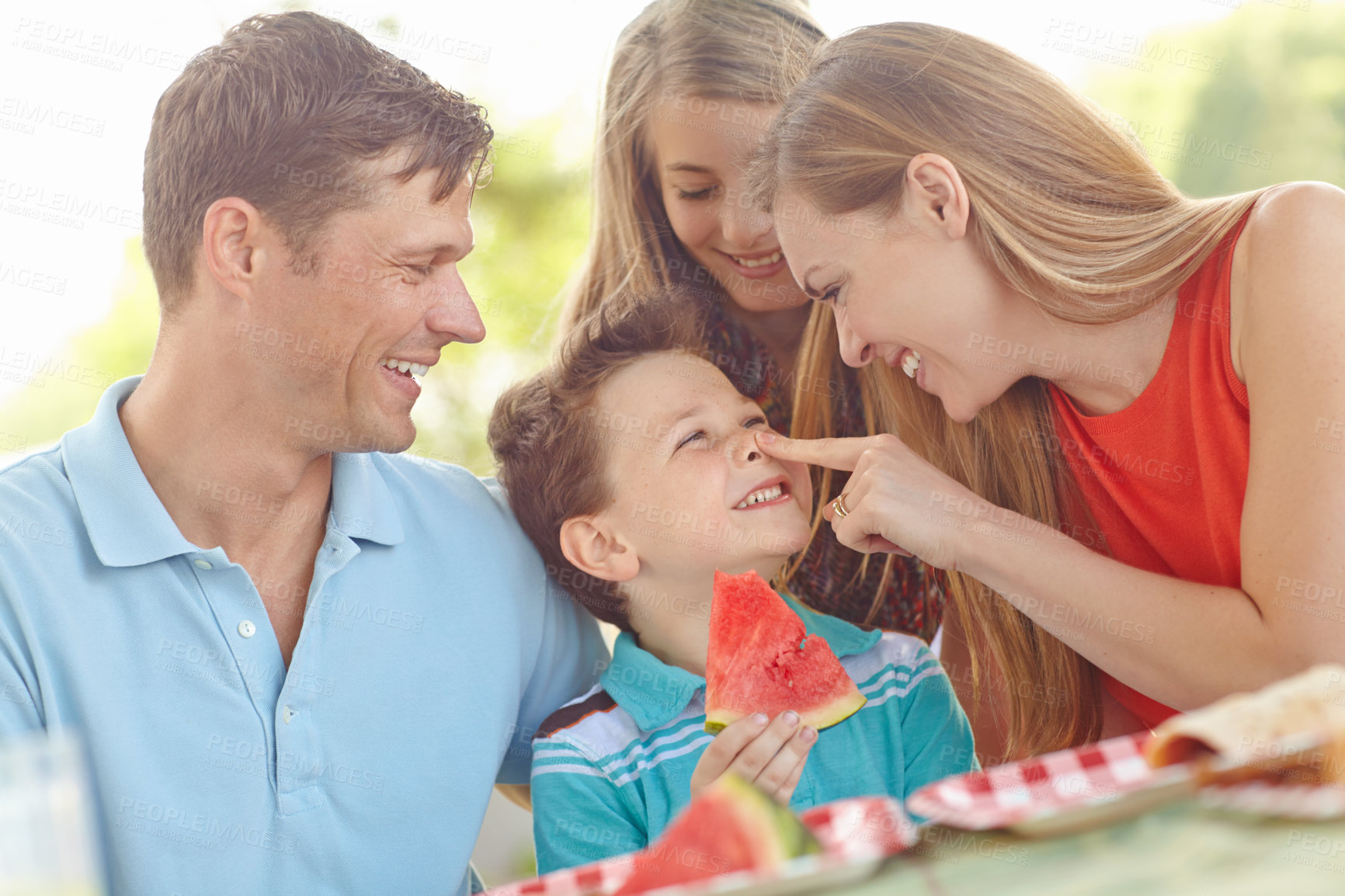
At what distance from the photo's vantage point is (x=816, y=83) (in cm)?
208

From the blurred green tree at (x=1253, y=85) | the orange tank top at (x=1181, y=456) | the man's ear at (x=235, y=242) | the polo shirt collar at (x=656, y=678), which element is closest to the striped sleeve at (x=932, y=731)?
the polo shirt collar at (x=656, y=678)

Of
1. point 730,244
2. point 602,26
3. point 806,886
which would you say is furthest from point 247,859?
point 602,26

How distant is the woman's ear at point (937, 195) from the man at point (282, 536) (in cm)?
91

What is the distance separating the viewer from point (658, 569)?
7.29 ft

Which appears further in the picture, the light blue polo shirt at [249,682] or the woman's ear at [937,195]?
the woman's ear at [937,195]

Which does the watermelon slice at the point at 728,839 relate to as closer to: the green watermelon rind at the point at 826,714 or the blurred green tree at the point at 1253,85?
the green watermelon rind at the point at 826,714

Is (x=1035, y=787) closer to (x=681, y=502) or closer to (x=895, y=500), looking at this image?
→ (x=895, y=500)

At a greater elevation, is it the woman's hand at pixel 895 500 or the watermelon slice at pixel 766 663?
the woman's hand at pixel 895 500

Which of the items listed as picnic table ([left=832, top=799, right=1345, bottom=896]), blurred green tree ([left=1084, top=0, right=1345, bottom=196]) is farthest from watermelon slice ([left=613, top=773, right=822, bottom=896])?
blurred green tree ([left=1084, top=0, right=1345, bottom=196])

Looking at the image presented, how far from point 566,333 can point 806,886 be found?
6.58ft

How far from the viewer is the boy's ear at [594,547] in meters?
2.21

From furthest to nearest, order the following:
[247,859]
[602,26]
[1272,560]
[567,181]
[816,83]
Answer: [567,181] → [602,26] → [816,83] → [247,859] → [1272,560]

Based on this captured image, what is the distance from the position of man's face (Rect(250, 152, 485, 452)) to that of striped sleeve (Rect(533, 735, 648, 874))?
70 cm

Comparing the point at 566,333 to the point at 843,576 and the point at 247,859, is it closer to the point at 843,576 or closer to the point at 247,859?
the point at 843,576
